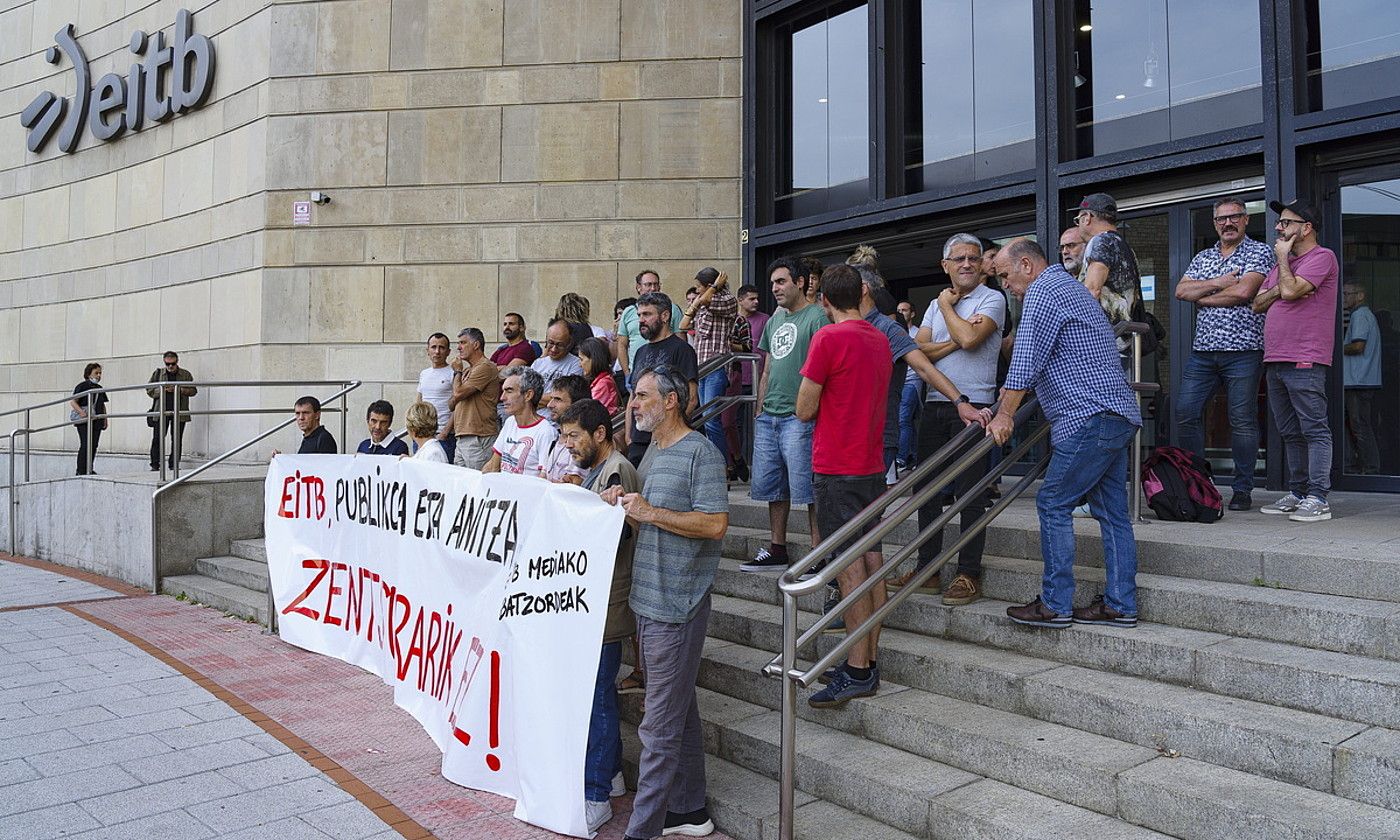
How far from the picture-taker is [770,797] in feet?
14.8

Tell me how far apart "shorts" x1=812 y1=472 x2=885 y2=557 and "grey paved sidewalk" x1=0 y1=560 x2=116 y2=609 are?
27.4ft

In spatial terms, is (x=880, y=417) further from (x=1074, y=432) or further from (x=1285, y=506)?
(x=1285, y=506)

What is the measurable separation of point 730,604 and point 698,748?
6.11 ft

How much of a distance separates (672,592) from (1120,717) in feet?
6.10

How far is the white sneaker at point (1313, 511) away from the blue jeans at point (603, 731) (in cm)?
409

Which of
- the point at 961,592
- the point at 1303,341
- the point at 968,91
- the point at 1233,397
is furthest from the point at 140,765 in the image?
the point at 968,91

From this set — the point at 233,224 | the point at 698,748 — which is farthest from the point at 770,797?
the point at 233,224

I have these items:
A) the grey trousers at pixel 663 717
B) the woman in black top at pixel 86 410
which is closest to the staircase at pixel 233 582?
the woman in black top at pixel 86 410

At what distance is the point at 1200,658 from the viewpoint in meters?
4.30

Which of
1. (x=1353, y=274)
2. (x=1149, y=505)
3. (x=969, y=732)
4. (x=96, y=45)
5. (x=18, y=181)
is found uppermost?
(x=96, y=45)

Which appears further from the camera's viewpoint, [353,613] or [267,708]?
[353,613]

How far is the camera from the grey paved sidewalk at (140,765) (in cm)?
472

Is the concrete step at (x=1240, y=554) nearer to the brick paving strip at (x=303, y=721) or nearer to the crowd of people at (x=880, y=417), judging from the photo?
the crowd of people at (x=880, y=417)

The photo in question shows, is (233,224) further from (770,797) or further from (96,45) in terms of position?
(770,797)
